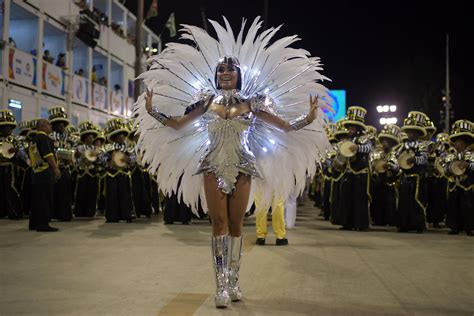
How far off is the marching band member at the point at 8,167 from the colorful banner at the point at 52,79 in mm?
8084

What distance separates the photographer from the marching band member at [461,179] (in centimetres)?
998

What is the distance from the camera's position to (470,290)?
517cm

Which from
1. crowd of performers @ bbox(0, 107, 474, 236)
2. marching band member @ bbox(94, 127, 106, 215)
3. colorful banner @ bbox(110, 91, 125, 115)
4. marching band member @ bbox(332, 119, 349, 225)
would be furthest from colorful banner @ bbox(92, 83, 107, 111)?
marching band member @ bbox(332, 119, 349, 225)

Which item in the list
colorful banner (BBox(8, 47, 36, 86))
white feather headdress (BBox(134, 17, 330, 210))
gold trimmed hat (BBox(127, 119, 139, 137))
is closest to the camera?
white feather headdress (BBox(134, 17, 330, 210))

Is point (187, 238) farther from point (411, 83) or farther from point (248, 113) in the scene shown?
point (411, 83)

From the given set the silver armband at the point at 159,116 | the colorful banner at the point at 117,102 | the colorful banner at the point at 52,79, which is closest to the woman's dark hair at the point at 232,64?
the silver armband at the point at 159,116

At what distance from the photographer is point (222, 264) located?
4648mm

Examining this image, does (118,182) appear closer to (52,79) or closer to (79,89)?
(52,79)

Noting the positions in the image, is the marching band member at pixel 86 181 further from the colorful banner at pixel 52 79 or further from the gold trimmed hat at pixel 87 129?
the colorful banner at pixel 52 79

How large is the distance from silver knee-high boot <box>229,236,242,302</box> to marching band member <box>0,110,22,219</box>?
901 centimetres

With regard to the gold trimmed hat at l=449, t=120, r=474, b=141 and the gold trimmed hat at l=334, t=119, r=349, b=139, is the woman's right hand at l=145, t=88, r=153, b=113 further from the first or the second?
the gold trimmed hat at l=449, t=120, r=474, b=141

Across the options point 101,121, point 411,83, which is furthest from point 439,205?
point 411,83

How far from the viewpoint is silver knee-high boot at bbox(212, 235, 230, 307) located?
450 centimetres

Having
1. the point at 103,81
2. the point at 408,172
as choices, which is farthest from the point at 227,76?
the point at 103,81
